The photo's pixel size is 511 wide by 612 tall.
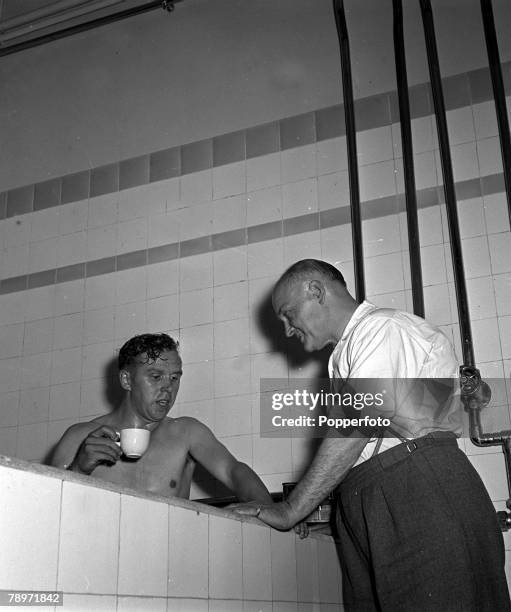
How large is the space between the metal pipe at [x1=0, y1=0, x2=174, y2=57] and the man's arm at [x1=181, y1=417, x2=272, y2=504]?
7.55 feet

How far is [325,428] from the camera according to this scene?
342 cm

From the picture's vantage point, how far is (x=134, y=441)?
2404 millimetres

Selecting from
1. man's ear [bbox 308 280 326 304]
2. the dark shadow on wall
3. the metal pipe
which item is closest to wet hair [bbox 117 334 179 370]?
the dark shadow on wall

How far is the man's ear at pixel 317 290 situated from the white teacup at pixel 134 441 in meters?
0.74

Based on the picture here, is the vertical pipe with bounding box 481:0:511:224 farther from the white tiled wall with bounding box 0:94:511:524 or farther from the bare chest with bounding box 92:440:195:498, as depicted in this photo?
the bare chest with bounding box 92:440:195:498

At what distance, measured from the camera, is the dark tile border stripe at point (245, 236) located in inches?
136

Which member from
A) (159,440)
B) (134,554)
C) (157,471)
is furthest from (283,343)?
(134,554)

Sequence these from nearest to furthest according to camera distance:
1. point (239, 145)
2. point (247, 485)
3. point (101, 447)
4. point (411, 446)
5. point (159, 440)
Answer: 1. point (411, 446)
2. point (101, 447)
3. point (247, 485)
4. point (159, 440)
5. point (239, 145)

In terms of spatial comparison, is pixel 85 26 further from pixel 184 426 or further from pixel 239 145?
pixel 184 426

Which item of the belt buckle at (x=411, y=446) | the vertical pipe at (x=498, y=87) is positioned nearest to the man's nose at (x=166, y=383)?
the belt buckle at (x=411, y=446)

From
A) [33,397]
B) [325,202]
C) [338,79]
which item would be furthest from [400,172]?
[33,397]

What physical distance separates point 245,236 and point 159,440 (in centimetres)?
112

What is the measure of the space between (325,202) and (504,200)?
82 cm

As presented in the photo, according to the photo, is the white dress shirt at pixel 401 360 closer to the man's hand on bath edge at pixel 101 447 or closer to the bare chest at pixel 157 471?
the man's hand on bath edge at pixel 101 447
